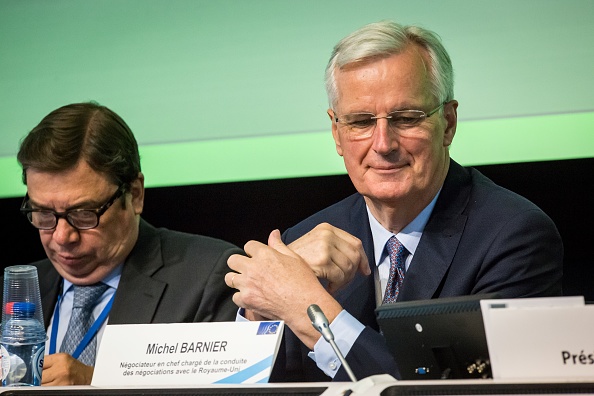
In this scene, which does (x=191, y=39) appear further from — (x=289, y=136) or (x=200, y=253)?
(x=200, y=253)

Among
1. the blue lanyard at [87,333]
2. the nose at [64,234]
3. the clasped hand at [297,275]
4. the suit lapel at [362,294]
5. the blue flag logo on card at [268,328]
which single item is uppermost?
the blue flag logo on card at [268,328]

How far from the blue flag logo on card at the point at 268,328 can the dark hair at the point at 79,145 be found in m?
1.32

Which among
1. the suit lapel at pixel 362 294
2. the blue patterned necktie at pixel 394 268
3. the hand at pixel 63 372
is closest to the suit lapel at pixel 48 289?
the hand at pixel 63 372

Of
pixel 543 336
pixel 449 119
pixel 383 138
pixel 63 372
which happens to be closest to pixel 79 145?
pixel 63 372

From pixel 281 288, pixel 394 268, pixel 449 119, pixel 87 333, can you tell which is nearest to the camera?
pixel 281 288

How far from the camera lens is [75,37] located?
3.65 metres

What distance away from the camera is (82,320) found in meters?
2.75

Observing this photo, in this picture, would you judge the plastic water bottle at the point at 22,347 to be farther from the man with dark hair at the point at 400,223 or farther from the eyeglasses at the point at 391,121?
the eyeglasses at the point at 391,121

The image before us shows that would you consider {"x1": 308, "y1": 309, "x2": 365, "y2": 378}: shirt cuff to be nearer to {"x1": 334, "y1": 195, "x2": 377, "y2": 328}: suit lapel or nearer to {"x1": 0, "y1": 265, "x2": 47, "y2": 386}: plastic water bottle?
{"x1": 334, "y1": 195, "x2": 377, "y2": 328}: suit lapel

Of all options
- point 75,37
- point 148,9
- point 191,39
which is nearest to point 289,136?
point 191,39

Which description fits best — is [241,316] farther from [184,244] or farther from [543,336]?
[543,336]

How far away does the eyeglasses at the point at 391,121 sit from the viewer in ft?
7.57

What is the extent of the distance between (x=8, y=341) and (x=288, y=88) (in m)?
1.78

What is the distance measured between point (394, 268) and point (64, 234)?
1.10 metres
